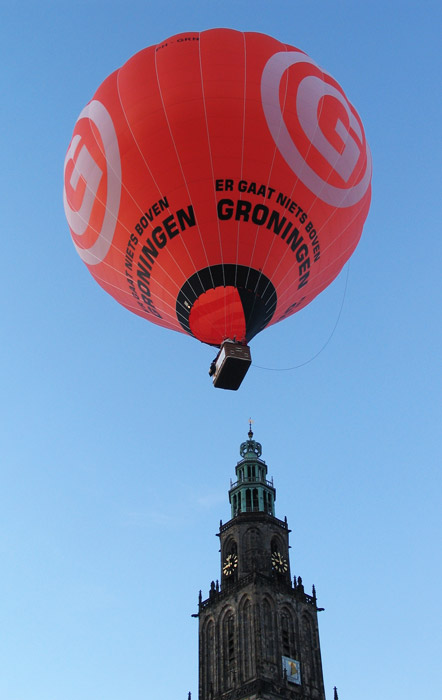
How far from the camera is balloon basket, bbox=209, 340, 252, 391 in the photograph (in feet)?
65.5

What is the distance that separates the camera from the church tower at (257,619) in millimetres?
51344

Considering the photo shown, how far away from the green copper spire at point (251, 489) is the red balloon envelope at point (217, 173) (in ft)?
142

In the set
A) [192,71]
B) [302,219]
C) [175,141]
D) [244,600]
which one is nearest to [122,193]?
[175,141]

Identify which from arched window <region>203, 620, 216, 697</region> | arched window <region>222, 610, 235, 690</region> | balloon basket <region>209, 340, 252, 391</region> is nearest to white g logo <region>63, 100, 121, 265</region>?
balloon basket <region>209, 340, 252, 391</region>

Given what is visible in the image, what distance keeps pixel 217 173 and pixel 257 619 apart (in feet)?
136

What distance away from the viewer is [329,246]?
71.5 ft

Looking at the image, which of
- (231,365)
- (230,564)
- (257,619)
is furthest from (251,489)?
(231,365)

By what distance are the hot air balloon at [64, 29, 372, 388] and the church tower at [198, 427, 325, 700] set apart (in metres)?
37.3

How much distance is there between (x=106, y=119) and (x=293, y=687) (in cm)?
Answer: 4417

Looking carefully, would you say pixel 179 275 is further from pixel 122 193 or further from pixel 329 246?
pixel 329 246

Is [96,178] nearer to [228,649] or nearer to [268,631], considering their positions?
[268,631]

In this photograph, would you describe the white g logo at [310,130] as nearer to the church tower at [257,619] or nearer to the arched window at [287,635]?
the church tower at [257,619]

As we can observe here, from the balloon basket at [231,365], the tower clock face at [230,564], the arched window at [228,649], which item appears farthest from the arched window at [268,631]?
the balloon basket at [231,365]

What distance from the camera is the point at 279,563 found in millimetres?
59000
